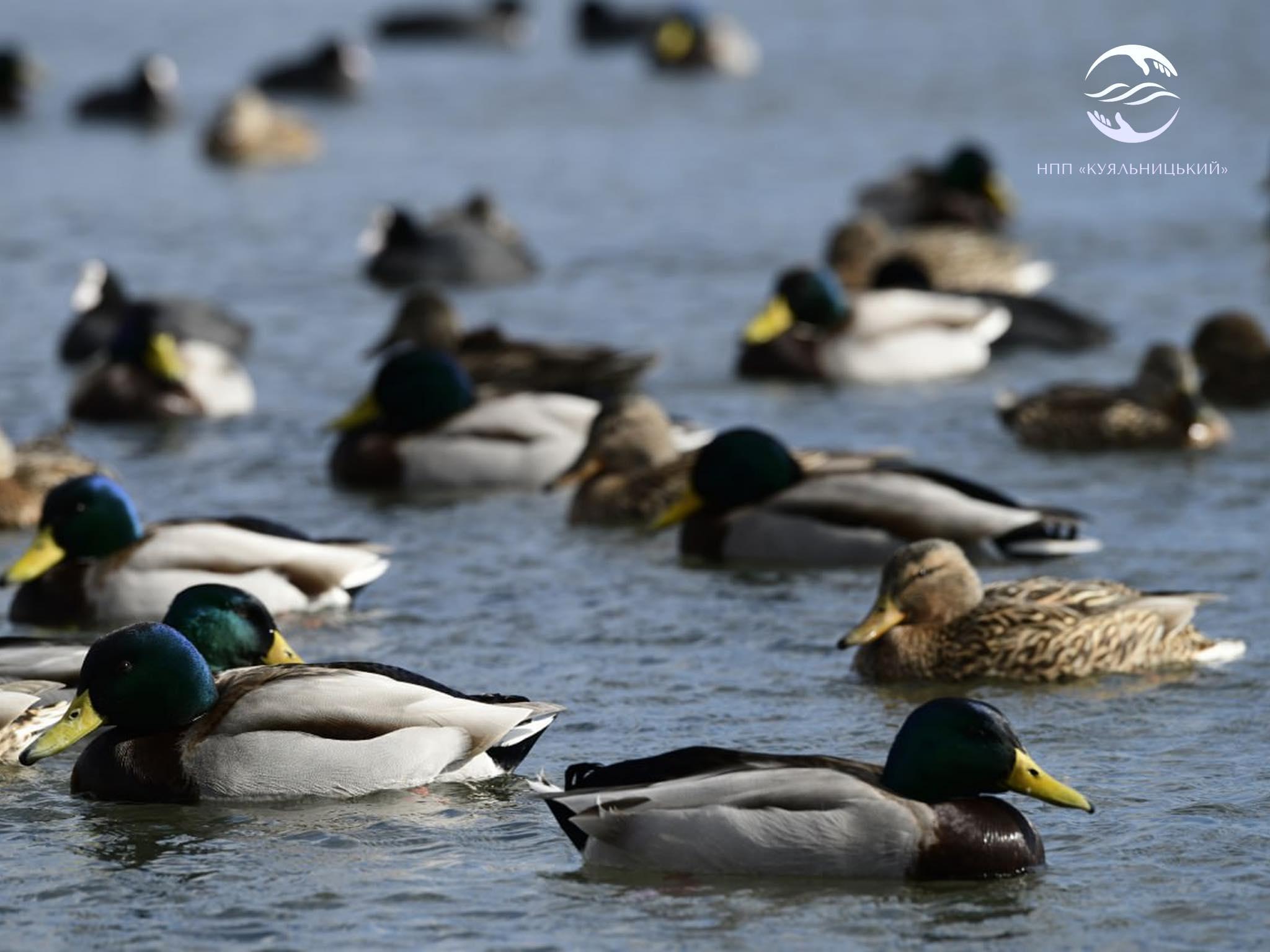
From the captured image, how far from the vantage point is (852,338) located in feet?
51.7

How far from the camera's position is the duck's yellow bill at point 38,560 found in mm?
10047

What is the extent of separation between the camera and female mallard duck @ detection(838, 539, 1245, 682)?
349 inches

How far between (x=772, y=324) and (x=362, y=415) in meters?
3.48

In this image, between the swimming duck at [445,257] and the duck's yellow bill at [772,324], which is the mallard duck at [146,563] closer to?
the duck's yellow bill at [772,324]

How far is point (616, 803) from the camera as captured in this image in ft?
21.9

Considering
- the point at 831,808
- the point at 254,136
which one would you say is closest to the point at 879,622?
the point at 831,808

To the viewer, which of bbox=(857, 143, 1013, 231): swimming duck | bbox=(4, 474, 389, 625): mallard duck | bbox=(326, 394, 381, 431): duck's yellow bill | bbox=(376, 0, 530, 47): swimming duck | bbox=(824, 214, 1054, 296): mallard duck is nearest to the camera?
bbox=(4, 474, 389, 625): mallard duck

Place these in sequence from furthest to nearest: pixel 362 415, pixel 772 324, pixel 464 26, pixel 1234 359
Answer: pixel 464 26 < pixel 772 324 < pixel 1234 359 < pixel 362 415

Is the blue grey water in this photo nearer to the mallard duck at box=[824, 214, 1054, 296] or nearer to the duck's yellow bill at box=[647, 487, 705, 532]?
the duck's yellow bill at box=[647, 487, 705, 532]

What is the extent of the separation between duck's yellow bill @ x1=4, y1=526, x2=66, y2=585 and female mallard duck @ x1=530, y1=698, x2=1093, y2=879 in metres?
3.87

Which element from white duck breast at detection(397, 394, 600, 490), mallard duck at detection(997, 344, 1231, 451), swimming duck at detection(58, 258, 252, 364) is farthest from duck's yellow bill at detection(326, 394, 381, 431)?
mallard duck at detection(997, 344, 1231, 451)

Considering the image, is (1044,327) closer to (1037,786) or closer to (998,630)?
(998,630)

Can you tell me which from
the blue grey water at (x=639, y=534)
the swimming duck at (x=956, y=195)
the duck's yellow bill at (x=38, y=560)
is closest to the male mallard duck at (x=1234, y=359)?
the blue grey water at (x=639, y=534)

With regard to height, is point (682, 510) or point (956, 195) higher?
point (956, 195)
